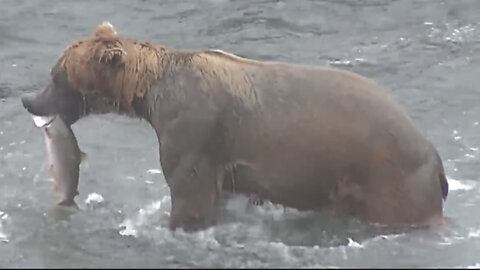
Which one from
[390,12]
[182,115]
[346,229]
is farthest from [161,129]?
[390,12]

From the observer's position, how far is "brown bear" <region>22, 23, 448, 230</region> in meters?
6.34

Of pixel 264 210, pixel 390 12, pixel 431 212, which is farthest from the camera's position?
pixel 390 12

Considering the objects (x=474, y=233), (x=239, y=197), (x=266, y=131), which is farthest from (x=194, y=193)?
(x=474, y=233)

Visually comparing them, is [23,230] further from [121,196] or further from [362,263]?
[362,263]

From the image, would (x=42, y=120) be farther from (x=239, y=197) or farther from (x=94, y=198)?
(x=239, y=197)

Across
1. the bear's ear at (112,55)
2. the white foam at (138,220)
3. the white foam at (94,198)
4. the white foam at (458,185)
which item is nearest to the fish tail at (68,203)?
the white foam at (94,198)

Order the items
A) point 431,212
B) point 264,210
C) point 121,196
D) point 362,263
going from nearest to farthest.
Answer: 1. point 362,263
2. point 431,212
3. point 264,210
4. point 121,196

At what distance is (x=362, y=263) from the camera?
19.5 ft

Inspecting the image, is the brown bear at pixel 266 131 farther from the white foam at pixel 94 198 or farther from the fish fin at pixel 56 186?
the white foam at pixel 94 198

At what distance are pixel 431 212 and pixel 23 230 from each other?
250 centimetres

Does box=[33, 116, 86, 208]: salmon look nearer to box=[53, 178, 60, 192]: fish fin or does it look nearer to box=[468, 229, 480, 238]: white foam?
box=[53, 178, 60, 192]: fish fin

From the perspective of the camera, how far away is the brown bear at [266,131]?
6340mm

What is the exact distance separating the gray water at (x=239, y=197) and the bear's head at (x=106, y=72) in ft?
2.66

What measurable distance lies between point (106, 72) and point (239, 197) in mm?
1058
